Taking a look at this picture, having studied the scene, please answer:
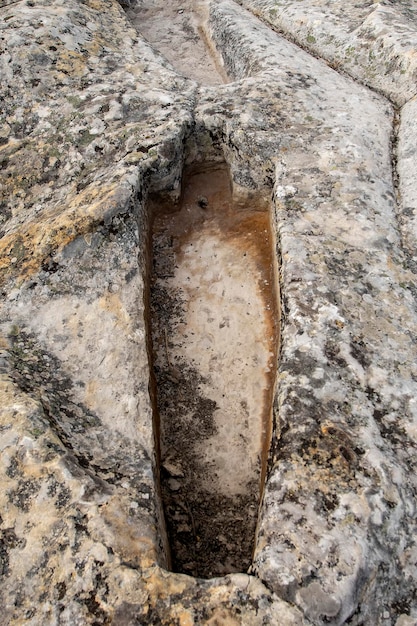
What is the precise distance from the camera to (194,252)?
4.62 meters

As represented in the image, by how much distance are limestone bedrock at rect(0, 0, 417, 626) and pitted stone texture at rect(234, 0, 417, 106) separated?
40 millimetres

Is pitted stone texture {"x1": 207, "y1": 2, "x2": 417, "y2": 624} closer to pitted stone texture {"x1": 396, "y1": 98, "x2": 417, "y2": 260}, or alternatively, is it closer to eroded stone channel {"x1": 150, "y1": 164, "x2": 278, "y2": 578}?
pitted stone texture {"x1": 396, "y1": 98, "x2": 417, "y2": 260}

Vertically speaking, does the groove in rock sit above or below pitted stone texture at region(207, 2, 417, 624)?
above

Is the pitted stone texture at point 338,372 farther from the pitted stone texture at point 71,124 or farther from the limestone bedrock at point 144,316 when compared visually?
the pitted stone texture at point 71,124

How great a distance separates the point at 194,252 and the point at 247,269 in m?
0.56

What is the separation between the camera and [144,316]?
3855 millimetres

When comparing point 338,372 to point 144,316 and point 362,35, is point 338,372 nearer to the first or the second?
point 144,316

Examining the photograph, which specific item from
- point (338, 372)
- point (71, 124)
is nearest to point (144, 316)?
point (338, 372)

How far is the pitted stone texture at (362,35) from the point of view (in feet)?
20.0

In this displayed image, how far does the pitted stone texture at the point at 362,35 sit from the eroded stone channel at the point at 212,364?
2.75 metres

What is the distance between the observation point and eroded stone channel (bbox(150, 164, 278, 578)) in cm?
319

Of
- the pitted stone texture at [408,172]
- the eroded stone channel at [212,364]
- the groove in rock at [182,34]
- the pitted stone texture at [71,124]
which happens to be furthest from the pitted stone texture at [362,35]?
the eroded stone channel at [212,364]

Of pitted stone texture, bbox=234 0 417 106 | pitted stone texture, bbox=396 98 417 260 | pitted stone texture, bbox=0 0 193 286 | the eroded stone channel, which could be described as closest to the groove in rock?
pitted stone texture, bbox=234 0 417 106

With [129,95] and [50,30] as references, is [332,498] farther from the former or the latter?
[50,30]
